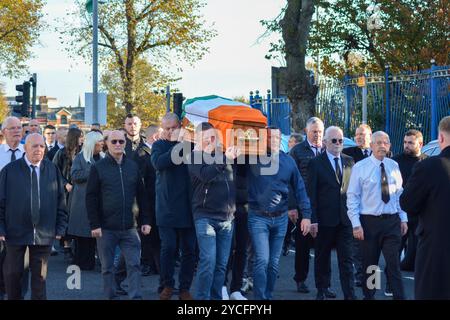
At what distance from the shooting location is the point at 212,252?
373 inches

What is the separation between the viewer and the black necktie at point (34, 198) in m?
9.16

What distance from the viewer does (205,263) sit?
949cm

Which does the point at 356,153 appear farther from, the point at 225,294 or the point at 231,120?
the point at 225,294

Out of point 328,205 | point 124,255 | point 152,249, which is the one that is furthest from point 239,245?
point 152,249

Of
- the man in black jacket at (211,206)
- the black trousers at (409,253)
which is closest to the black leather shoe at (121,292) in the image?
the man in black jacket at (211,206)

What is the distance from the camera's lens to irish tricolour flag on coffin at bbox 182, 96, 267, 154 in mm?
10516

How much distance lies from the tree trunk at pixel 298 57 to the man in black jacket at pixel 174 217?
1368cm

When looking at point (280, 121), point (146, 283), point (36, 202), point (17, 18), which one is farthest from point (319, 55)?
point (36, 202)

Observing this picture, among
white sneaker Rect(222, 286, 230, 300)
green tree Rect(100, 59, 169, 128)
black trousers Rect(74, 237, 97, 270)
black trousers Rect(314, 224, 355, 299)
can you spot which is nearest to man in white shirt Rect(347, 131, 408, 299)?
black trousers Rect(314, 224, 355, 299)

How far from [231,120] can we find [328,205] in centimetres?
195

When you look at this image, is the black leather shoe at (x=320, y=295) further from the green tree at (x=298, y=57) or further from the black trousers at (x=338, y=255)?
the green tree at (x=298, y=57)

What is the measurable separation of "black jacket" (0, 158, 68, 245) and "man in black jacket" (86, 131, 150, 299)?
0.80m

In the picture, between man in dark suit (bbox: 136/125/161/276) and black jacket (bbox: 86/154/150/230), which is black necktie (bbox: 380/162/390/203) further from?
man in dark suit (bbox: 136/125/161/276)
